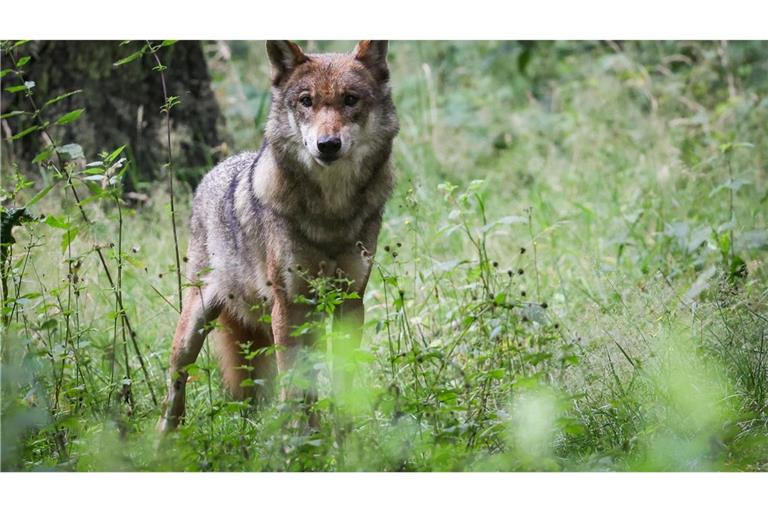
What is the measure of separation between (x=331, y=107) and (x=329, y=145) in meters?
0.23

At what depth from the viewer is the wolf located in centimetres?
448

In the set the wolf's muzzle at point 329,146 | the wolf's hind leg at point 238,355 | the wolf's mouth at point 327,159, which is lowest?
the wolf's hind leg at point 238,355

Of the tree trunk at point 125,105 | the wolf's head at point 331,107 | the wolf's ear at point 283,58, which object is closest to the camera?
the wolf's head at point 331,107

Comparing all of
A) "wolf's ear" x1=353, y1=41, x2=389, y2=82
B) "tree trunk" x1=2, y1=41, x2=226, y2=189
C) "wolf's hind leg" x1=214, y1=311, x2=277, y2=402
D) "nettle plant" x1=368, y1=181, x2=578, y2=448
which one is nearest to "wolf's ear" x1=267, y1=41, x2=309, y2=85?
"wolf's ear" x1=353, y1=41, x2=389, y2=82

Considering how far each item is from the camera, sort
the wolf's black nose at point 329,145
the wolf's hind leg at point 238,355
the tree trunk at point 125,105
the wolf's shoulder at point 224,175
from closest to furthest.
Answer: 1. the wolf's black nose at point 329,145
2. the wolf's hind leg at point 238,355
3. the wolf's shoulder at point 224,175
4. the tree trunk at point 125,105

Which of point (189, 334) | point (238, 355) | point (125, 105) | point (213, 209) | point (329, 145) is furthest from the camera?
point (125, 105)

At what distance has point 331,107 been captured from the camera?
4441 mm

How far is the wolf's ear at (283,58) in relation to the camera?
4605 millimetres

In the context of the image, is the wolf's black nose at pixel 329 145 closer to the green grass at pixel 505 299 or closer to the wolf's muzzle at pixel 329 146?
the wolf's muzzle at pixel 329 146

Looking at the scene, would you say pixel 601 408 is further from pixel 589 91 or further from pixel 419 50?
pixel 419 50

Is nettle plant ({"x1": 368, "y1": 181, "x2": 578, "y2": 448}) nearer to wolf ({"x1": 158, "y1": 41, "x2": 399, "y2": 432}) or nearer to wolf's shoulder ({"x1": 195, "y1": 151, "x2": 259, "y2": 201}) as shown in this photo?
wolf ({"x1": 158, "y1": 41, "x2": 399, "y2": 432})

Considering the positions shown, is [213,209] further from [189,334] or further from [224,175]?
[189,334]


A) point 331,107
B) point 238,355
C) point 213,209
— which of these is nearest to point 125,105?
point 213,209

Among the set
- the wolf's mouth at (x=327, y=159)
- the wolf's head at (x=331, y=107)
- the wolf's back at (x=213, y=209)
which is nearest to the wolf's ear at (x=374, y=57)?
the wolf's head at (x=331, y=107)
